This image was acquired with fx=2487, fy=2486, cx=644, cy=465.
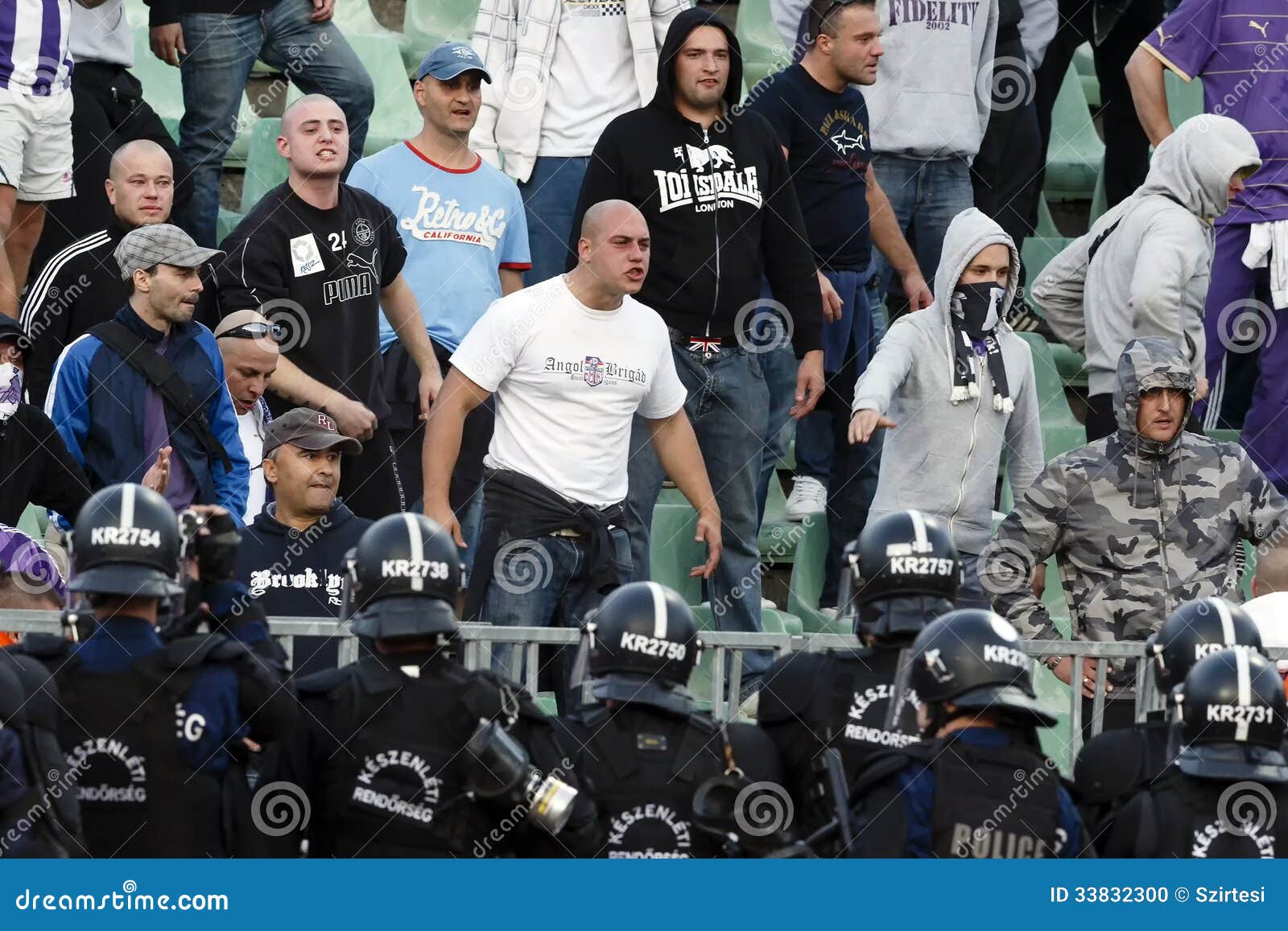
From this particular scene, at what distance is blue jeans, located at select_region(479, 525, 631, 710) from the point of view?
28.4 ft

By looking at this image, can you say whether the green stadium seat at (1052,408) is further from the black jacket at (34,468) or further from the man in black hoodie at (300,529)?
the black jacket at (34,468)

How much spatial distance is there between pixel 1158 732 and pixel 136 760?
2.89 m

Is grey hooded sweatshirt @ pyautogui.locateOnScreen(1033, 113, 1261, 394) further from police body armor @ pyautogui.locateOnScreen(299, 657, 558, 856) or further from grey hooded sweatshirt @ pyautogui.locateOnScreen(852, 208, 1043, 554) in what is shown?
police body armor @ pyautogui.locateOnScreen(299, 657, 558, 856)

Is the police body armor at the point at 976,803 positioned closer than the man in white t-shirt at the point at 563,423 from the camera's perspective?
Yes

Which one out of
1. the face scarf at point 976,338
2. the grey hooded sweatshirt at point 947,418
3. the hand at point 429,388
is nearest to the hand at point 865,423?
the grey hooded sweatshirt at point 947,418

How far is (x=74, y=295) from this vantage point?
9422mm

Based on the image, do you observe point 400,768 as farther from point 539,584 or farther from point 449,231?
point 449,231

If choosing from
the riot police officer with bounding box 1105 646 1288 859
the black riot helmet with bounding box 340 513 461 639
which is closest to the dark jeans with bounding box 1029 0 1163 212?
the riot police officer with bounding box 1105 646 1288 859

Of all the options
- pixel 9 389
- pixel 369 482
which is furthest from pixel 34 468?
pixel 369 482

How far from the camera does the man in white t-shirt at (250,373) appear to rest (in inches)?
365

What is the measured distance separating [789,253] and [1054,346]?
259cm

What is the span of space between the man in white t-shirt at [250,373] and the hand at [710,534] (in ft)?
5.37

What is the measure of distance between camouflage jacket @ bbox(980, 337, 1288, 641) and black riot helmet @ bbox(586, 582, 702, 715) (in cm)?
208
